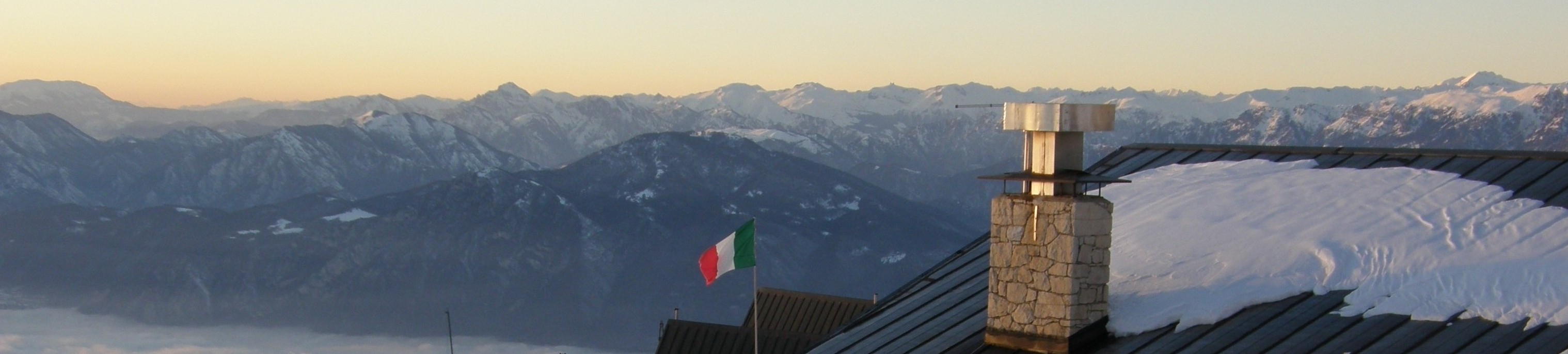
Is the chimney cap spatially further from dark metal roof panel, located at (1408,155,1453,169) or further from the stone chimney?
dark metal roof panel, located at (1408,155,1453,169)

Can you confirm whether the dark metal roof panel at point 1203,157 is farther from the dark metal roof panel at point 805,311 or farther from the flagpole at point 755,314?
the dark metal roof panel at point 805,311

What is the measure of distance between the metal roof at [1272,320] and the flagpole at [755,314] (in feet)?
5.66

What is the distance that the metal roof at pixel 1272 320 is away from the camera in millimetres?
17844

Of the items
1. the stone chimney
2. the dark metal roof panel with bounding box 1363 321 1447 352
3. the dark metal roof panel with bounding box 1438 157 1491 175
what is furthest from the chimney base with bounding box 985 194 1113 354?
the dark metal roof panel with bounding box 1438 157 1491 175

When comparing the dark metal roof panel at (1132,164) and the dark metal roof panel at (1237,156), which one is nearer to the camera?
the dark metal roof panel at (1237,156)

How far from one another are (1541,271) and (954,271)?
9998 millimetres

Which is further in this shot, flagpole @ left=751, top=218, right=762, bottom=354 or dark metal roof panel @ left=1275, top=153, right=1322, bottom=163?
flagpole @ left=751, top=218, right=762, bottom=354

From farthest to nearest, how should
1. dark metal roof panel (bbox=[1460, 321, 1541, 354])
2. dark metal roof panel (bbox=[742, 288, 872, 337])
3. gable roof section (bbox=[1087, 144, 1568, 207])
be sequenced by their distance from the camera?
dark metal roof panel (bbox=[742, 288, 872, 337]) → gable roof section (bbox=[1087, 144, 1568, 207]) → dark metal roof panel (bbox=[1460, 321, 1541, 354])

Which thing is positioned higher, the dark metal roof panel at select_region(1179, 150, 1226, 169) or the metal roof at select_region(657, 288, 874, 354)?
the dark metal roof panel at select_region(1179, 150, 1226, 169)

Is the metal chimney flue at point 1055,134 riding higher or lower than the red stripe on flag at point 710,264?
higher

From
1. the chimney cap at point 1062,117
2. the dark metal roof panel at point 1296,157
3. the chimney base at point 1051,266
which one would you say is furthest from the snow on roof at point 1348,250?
the chimney cap at point 1062,117

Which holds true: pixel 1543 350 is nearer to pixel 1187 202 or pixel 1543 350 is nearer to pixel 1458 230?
pixel 1458 230

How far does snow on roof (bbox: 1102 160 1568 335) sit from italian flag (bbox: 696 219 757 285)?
22.5 feet

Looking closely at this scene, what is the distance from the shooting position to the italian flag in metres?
28.2
